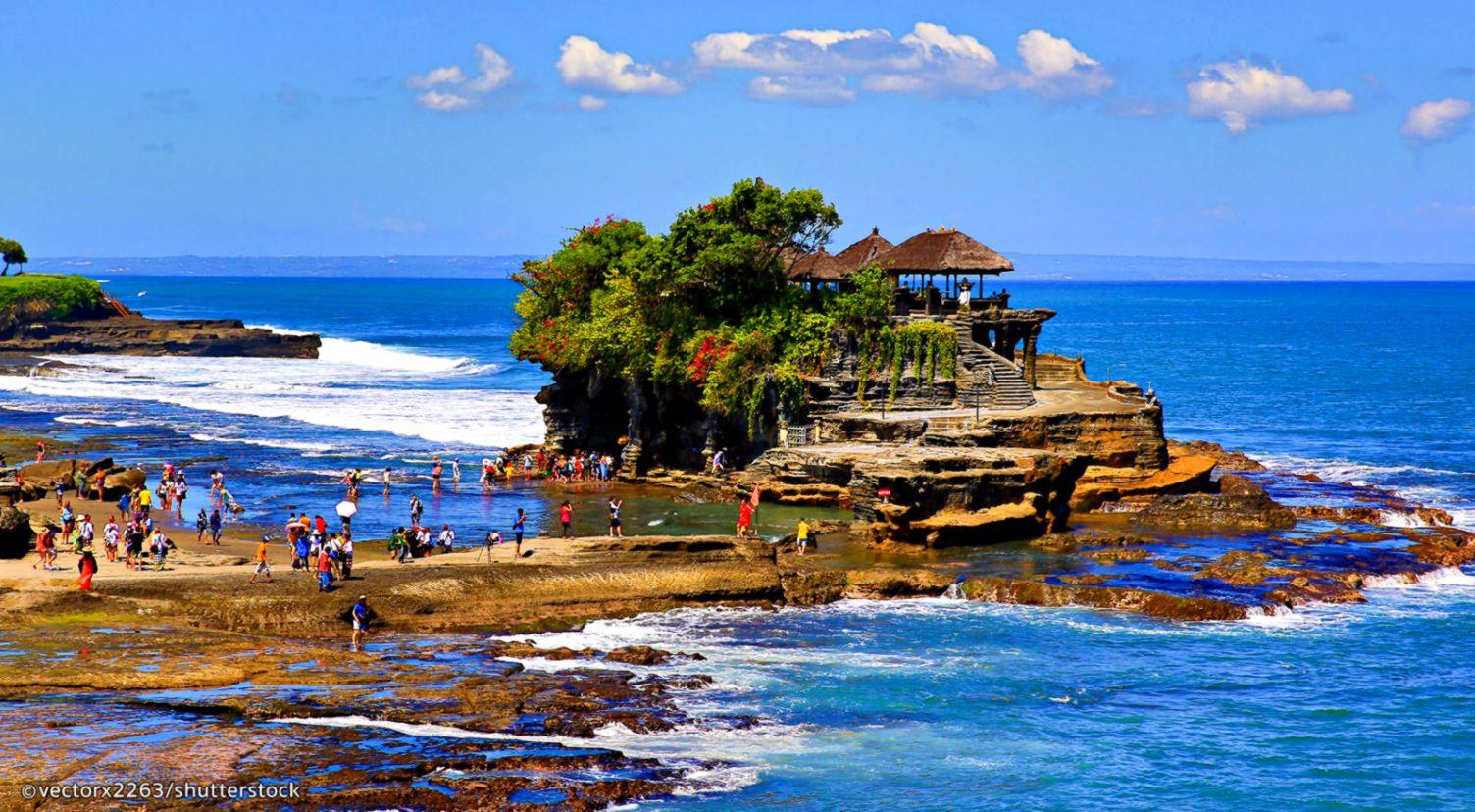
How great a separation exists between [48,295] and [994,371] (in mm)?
94653

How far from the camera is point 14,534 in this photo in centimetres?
3709

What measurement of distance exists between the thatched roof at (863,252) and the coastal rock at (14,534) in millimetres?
29597

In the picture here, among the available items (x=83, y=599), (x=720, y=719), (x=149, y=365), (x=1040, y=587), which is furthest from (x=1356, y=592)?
(x=149, y=365)

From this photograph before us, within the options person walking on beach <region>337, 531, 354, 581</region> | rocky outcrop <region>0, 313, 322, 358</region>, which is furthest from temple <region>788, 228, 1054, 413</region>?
rocky outcrop <region>0, 313, 322, 358</region>

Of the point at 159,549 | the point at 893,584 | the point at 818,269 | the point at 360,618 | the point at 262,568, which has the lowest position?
the point at 360,618

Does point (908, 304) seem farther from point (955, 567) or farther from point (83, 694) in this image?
point (83, 694)

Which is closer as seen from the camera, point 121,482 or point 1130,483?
point 1130,483

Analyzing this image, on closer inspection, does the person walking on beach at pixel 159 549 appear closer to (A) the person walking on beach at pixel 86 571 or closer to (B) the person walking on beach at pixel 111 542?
(B) the person walking on beach at pixel 111 542

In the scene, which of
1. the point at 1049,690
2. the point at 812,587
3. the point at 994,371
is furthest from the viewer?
the point at 994,371

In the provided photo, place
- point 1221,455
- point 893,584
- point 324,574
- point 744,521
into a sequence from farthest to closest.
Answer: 1. point 1221,455
2. point 744,521
3. point 893,584
4. point 324,574

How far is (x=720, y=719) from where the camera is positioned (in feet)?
89.3

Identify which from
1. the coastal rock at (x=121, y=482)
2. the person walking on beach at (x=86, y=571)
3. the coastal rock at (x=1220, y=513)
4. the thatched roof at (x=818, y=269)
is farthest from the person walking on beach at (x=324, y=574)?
the thatched roof at (x=818, y=269)

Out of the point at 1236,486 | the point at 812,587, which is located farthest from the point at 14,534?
the point at 1236,486

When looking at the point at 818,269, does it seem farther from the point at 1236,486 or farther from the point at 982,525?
the point at 982,525
